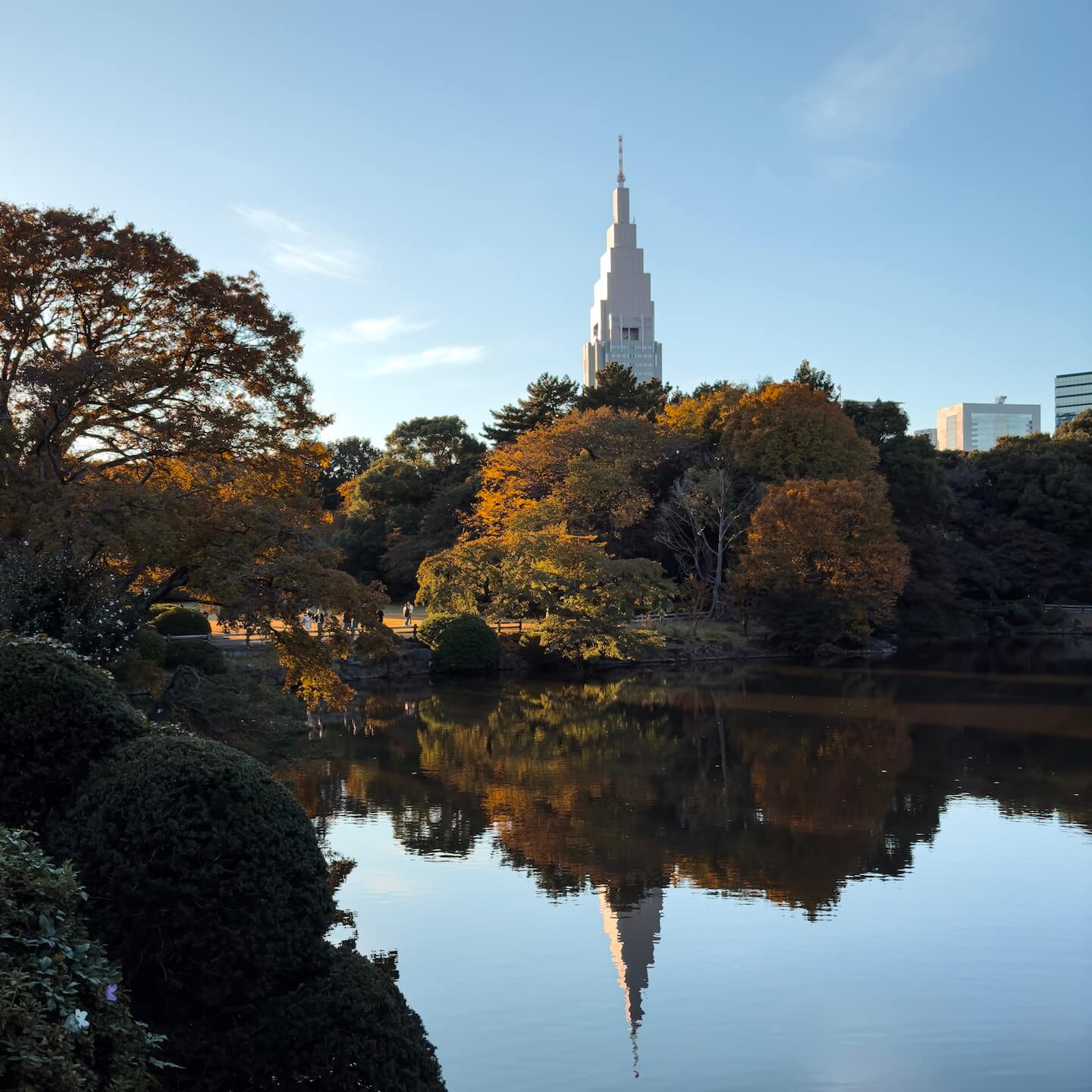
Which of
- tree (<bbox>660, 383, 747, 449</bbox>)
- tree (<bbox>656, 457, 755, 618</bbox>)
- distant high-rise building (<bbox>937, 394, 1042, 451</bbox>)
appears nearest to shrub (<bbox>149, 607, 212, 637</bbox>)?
tree (<bbox>656, 457, 755, 618</bbox>)

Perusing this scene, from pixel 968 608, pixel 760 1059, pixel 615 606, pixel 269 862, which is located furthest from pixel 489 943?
pixel 968 608

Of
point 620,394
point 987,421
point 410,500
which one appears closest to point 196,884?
point 410,500

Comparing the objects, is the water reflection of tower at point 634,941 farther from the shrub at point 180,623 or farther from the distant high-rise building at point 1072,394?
the distant high-rise building at point 1072,394

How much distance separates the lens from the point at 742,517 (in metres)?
34.8

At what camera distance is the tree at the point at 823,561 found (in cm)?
3078

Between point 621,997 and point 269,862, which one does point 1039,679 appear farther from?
point 269,862

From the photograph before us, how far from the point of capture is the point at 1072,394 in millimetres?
114750

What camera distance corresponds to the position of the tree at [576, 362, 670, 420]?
44906 mm

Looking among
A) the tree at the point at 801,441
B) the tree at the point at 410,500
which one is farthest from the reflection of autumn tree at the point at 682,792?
the tree at the point at 410,500

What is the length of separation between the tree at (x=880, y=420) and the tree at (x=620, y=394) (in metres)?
8.11

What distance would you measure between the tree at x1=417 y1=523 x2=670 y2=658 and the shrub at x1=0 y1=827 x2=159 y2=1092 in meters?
24.8

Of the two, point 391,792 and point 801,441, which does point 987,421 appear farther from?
point 391,792

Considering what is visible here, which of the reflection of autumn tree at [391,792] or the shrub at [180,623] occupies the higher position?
the shrub at [180,623]

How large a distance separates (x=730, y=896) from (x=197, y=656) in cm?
1197
